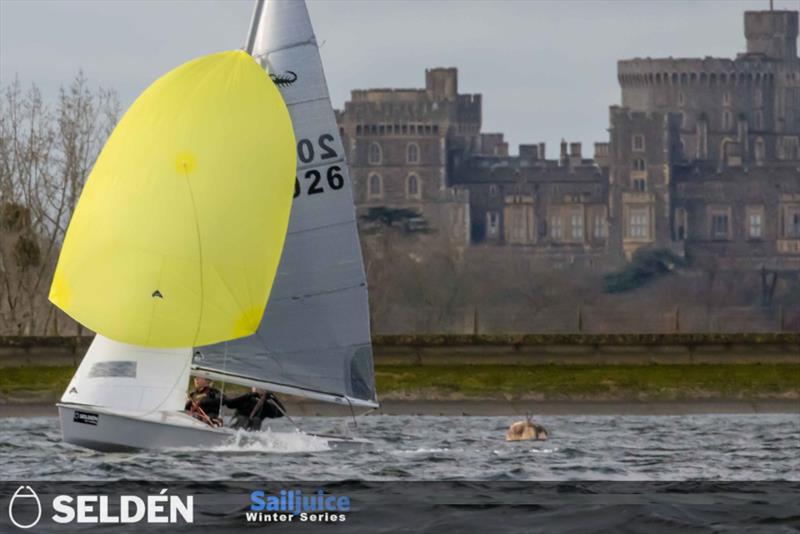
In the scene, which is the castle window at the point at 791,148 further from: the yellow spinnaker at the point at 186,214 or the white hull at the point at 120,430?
the white hull at the point at 120,430

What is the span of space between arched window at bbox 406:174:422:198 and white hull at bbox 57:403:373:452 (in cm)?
15505

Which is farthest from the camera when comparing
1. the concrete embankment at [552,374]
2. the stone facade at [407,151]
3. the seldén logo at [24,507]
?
the stone facade at [407,151]

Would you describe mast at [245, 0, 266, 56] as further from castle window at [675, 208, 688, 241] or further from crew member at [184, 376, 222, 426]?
castle window at [675, 208, 688, 241]

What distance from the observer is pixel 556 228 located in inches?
6836

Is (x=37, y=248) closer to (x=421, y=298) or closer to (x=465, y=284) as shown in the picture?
(x=421, y=298)

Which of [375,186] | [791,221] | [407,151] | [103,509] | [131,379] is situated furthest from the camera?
[407,151]

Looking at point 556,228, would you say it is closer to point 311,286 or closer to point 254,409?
point 311,286

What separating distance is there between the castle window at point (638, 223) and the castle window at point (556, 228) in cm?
575

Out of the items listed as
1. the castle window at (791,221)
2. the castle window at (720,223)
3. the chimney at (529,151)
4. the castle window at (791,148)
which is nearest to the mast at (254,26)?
the castle window at (791,221)

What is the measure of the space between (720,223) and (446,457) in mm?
153724

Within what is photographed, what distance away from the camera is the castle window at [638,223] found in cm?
17362

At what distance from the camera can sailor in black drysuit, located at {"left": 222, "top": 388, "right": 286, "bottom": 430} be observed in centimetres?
2459

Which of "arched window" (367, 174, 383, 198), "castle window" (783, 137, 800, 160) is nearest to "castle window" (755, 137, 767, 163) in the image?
"castle window" (783, 137, 800, 160)

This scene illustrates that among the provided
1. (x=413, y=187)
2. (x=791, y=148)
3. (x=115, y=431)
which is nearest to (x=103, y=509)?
(x=115, y=431)
